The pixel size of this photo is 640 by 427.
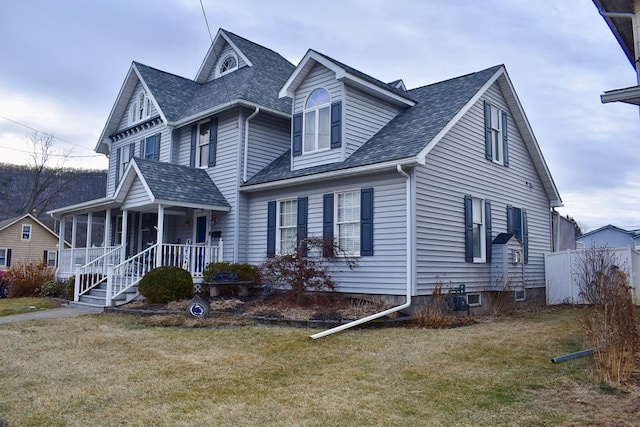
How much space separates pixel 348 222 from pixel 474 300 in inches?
161

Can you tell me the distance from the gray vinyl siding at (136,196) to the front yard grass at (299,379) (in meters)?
5.19

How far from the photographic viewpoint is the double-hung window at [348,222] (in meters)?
12.7

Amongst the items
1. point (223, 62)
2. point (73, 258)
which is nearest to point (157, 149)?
point (223, 62)

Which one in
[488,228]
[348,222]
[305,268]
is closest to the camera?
[305,268]

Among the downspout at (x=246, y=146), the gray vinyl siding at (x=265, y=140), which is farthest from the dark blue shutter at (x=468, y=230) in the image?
the downspout at (x=246, y=146)

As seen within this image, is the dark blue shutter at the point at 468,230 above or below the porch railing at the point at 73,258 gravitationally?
above

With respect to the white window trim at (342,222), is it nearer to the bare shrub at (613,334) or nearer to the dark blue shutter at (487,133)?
the dark blue shutter at (487,133)

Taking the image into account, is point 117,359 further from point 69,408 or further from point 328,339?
point 328,339

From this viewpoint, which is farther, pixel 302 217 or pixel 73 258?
Answer: pixel 73 258

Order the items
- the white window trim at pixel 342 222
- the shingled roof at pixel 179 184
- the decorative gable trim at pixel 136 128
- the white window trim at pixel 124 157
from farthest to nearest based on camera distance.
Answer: the white window trim at pixel 124 157 < the decorative gable trim at pixel 136 128 < the shingled roof at pixel 179 184 < the white window trim at pixel 342 222

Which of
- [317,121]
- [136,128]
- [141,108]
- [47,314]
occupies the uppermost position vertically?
[141,108]

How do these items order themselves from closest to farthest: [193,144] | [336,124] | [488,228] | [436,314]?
[436,314]
[336,124]
[488,228]
[193,144]

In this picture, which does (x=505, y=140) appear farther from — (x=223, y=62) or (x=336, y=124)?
(x=223, y=62)

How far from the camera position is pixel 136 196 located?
14.8 meters
